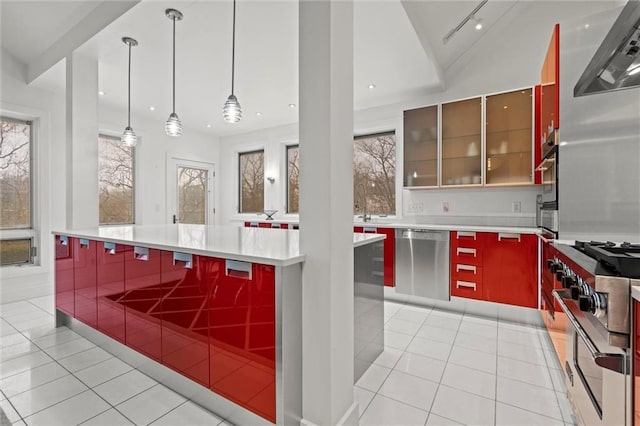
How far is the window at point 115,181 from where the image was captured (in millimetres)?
4785

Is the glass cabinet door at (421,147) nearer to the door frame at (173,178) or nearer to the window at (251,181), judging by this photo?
the window at (251,181)

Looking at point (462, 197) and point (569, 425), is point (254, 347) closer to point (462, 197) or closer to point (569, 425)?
point (569, 425)

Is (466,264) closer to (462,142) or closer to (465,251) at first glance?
(465,251)

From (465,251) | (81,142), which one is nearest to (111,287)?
(81,142)

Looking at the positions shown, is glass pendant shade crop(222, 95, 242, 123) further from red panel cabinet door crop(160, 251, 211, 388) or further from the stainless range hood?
the stainless range hood

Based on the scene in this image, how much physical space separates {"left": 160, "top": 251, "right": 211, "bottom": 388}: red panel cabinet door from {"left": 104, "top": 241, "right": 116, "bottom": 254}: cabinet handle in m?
0.65

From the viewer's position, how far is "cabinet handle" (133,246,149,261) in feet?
6.50

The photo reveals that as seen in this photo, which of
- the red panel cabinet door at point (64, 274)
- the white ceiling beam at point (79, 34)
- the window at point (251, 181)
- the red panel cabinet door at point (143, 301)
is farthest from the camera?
the window at point (251, 181)

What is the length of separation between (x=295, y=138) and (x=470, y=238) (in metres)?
3.51

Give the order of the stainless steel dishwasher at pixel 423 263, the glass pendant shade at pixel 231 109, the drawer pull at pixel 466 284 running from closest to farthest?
1. the glass pendant shade at pixel 231 109
2. the drawer pull at pixel 466 284
3. the stainless steel dishwasher at pixel 423 263

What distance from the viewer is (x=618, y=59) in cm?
146

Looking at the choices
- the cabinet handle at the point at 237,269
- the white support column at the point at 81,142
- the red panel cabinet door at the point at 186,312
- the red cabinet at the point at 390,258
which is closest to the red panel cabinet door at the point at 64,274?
the white support column at the point at 81,142

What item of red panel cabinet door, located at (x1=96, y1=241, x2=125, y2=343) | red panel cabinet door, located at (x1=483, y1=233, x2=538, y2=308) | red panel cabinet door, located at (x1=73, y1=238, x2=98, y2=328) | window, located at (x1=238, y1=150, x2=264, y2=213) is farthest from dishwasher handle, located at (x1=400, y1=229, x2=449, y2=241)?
window, located at (x1=238, y1=150, x2=264, y2=213)

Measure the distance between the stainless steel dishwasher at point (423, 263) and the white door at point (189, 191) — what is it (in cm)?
414
